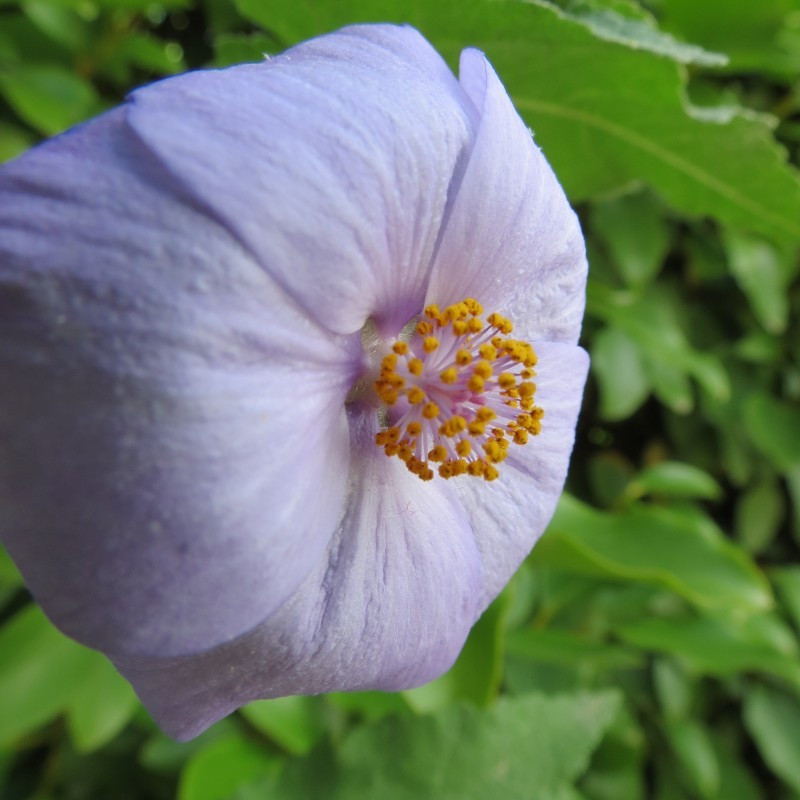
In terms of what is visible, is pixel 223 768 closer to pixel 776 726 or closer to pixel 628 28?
pixel 628 28

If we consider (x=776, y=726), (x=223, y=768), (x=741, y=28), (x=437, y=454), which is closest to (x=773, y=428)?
(x=776, y=726)

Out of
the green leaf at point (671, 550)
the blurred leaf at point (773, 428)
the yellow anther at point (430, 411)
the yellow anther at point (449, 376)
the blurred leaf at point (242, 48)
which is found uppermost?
the blurred leaf at point (242, 48)

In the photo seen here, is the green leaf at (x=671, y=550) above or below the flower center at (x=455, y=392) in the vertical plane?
below

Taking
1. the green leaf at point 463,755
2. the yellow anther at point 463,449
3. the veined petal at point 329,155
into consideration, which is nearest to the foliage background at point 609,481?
the green leaf at point 463,755

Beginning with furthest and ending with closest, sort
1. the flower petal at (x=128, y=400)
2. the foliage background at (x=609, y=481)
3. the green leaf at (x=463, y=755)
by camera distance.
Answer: the green leaf at (x=463, y=755)
the foliage background at (x=609, y=481)
the flower petal at (x=128, y=400)

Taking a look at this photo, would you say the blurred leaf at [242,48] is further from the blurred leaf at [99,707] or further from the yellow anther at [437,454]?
the blurred leaf at [99,707]

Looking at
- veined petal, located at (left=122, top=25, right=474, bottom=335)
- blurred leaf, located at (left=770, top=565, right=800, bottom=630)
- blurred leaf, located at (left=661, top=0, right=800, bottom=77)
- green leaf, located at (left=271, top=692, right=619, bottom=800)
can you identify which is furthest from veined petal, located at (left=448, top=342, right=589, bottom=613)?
blurred leaf, located at (left=770, top=565, right=800, bottom=630)

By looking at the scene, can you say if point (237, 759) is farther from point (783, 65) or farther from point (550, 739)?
point (783, 65)
